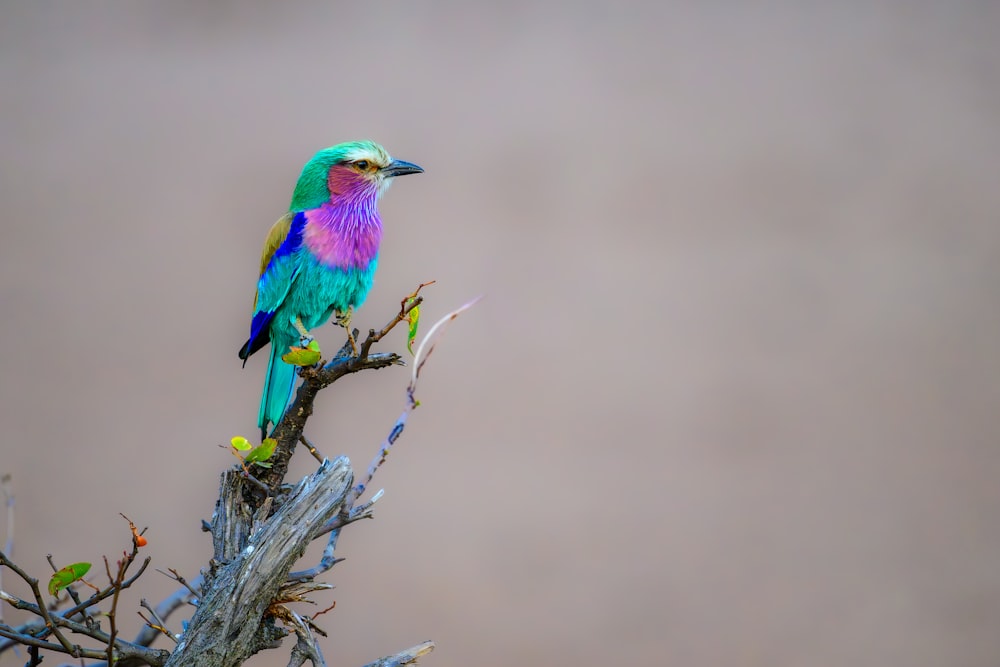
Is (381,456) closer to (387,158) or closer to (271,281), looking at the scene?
(271,281)

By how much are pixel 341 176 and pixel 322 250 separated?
0.16 metres

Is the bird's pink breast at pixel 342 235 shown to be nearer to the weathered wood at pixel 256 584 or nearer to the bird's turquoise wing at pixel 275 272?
the bird's turquoise wing at pixel 275 272

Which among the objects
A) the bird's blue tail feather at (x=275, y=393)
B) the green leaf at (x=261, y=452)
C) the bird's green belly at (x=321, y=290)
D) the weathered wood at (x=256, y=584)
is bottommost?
the weathered wood at (x=256, y=584)

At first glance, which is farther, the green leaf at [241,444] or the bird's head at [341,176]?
the bird's head at [341,176]

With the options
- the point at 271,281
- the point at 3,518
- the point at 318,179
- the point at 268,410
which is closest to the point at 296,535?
the point at 268,410

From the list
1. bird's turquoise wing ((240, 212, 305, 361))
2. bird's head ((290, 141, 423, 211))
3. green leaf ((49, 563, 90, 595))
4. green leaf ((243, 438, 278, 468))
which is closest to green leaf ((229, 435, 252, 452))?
green leaf ((243, 438, 278, 468))

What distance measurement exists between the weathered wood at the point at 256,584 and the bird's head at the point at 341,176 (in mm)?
624

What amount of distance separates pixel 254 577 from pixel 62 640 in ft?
0.74

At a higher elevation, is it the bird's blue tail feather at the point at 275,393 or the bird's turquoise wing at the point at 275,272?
the bird's turquoise wing at the point at 275,272

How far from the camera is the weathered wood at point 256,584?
1024 mm

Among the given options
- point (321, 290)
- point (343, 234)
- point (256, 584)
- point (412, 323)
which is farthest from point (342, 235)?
point (256, 584)

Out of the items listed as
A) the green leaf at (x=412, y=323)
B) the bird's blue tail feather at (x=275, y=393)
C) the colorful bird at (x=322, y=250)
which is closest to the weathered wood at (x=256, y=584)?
the green leaf at (x=412, y=323)

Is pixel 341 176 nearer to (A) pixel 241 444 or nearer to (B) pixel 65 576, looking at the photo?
(A) pixel 241 444

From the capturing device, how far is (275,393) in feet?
4.64
